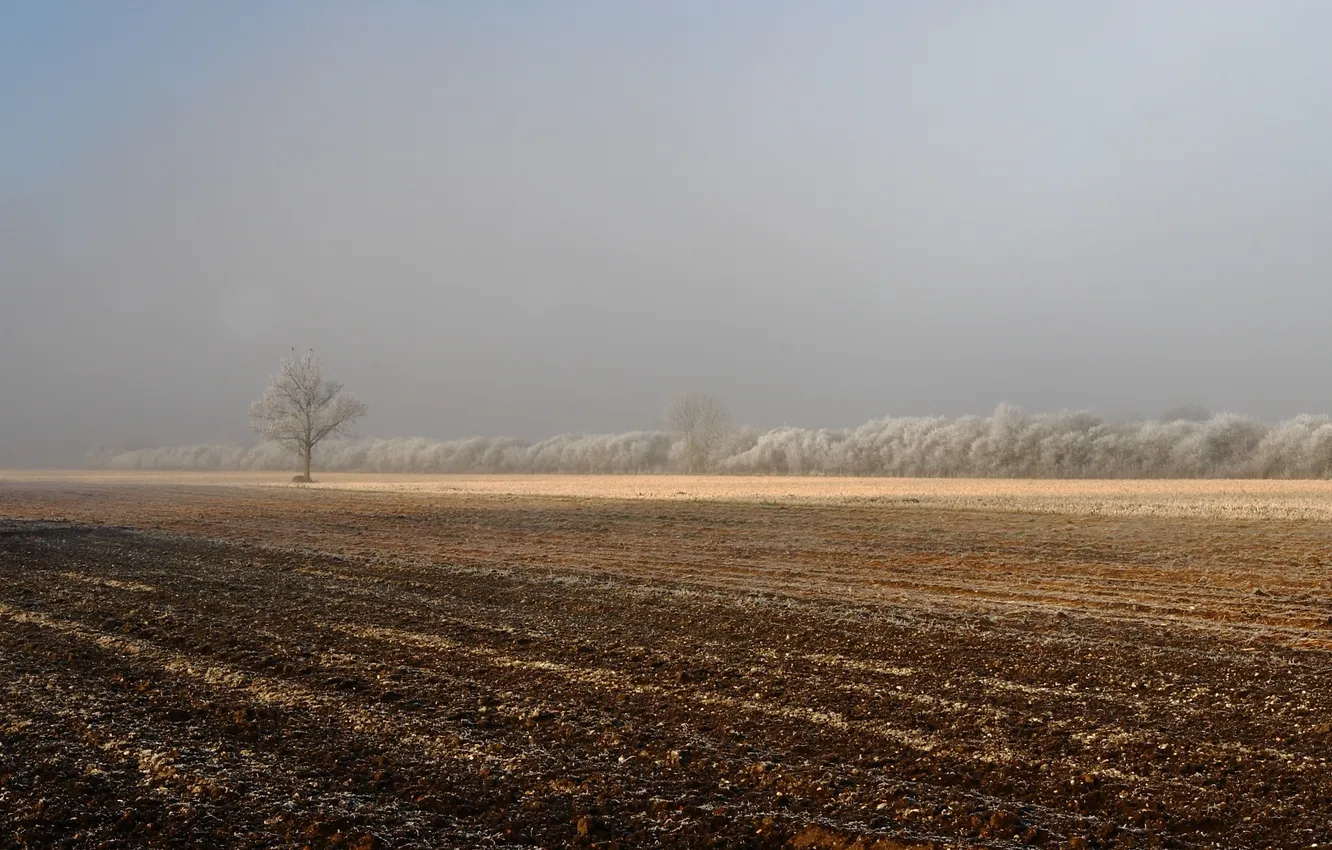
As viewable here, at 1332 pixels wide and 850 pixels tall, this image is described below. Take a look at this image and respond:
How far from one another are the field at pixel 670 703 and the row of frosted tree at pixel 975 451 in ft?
161

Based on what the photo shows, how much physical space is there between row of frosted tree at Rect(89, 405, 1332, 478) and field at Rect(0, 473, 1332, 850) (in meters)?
49.0

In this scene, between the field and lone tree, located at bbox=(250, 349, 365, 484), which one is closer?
the field

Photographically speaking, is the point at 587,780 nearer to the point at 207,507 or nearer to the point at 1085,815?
the point at 1085,815

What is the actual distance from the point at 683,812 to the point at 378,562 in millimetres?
11931

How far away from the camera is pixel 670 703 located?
7.02 metres

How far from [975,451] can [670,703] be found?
65.7 m

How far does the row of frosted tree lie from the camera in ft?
190

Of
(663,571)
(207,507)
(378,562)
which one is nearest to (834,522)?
(663,571)

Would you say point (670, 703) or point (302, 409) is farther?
point (302, 409)

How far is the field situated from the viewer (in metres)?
4.92

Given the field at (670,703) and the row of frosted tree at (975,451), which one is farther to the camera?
the row of frosted tree at (975,451)

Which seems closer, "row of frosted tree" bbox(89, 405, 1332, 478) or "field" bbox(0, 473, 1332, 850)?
"field" bbox(0, 473, 1332, 850)

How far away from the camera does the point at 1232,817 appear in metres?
4.79

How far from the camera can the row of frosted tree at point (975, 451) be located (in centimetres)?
5803
